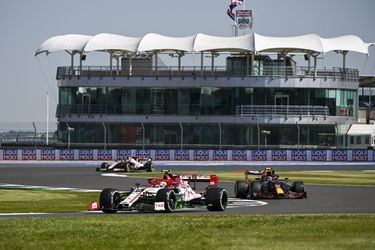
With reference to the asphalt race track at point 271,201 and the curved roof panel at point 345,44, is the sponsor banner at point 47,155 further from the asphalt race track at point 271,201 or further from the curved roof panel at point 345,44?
Result: the curved roof panel at point 345,44

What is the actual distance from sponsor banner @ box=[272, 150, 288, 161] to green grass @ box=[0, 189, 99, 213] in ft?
136

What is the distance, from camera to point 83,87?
91062 millimetres

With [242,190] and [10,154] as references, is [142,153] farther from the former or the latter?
[242,190]

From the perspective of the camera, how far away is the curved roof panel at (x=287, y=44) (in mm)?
86688

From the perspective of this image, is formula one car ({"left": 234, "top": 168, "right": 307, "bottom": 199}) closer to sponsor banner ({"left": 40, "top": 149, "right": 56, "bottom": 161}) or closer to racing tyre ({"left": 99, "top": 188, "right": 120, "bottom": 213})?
racing tyre ({"left": 99, "top": 188, "right": 120, "bottom": 213})

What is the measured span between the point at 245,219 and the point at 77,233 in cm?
517

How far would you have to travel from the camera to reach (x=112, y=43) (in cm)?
9012

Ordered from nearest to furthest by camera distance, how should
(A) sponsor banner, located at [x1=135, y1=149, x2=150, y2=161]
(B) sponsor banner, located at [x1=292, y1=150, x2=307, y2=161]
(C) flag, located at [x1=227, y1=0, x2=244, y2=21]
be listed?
(A) sponsor banner, located at [x1=135, y1=149, x2=150, y2=161] → (B) sponsor banner, located at [x1=292, y1=150, x2=307, y2=161] → (C) flag, located at [x1=227, y1=0, x2=244, y2=21]

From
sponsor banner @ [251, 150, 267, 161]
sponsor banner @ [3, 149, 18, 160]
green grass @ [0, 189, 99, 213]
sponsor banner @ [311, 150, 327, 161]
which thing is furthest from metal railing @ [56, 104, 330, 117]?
green grass @ [0, 189, 99, 213]

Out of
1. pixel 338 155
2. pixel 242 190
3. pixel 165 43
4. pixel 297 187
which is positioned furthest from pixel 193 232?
pixel 165 43

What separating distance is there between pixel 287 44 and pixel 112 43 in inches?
653

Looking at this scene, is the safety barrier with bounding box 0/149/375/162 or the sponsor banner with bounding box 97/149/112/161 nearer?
the safety barrier with bounding box 0/149/375/162

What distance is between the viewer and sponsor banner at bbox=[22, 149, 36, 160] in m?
76.1

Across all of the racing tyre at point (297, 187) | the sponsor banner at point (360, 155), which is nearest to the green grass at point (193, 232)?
the racing tyre at point (297, 187)
